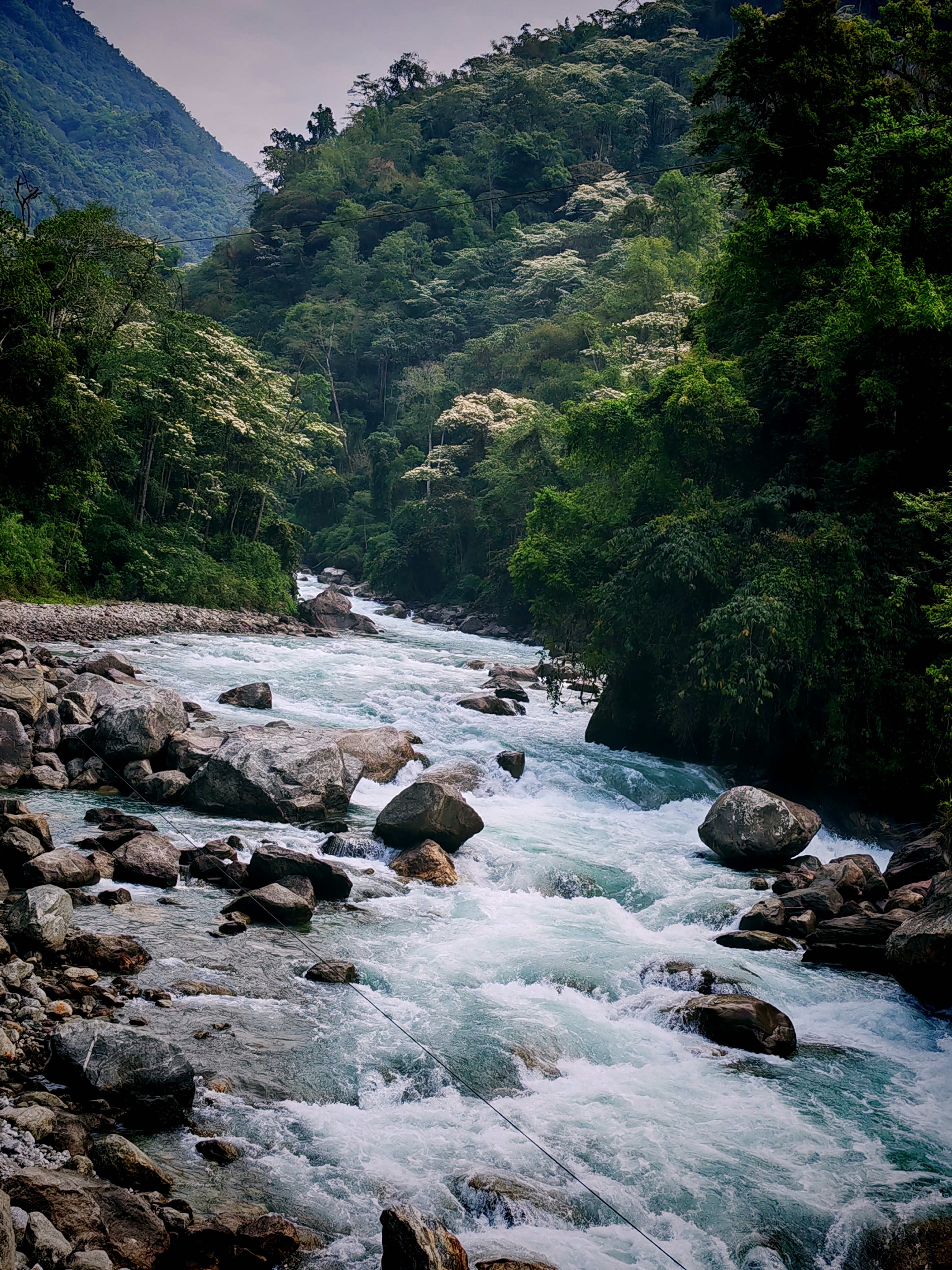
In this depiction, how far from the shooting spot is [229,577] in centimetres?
3022

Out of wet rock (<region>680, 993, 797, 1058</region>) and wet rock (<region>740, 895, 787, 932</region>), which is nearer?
wet rock (<region>680, 993, 797, 1058</region>)

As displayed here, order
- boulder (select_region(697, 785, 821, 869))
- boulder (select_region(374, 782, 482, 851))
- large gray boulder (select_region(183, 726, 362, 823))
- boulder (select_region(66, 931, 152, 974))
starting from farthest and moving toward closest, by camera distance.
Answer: boulder (select_region(697, 785, 821, 869)) → large gray boulder (select_region(183, 726, 362, 823)) → boulder (select_region(374, 782, 482, 851)) → boulder (select_region(66, 931, 152, 974))

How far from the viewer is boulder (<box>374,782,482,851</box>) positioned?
10.3m

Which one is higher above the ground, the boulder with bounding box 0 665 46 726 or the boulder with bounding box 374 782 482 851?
the boulder with bounding box 374 782 482 851

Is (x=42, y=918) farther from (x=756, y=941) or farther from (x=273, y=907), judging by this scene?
(x=756, y=941)

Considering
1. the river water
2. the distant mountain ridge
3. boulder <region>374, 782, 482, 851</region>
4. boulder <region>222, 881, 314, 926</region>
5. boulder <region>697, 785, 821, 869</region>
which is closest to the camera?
the river water

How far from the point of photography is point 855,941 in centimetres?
840

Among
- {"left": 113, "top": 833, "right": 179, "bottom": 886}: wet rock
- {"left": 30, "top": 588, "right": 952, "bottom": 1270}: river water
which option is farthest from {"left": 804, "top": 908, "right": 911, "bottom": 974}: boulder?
{"left": 113, "top": 833, "right": 179, "bottom": 886}: wet rock

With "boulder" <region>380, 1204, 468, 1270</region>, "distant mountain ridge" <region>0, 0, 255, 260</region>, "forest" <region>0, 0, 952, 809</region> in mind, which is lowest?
"boulder" <region>380, 1204, 468, 1270</region>

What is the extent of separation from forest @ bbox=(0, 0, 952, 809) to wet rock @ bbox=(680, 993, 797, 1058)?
4775mm

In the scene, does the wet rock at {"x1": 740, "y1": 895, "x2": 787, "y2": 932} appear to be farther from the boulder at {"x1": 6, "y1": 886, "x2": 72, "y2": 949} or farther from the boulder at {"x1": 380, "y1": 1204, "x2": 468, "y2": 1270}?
the boulder at {"x1": 6, "y1": 886, "x2": 72, "y2": 949}

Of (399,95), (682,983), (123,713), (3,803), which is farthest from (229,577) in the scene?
(399,95)

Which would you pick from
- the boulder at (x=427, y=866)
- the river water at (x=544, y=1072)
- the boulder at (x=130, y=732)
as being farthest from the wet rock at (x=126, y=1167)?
the boulder at (x=130, y=732)

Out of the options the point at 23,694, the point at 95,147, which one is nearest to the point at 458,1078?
the point at 23,694
